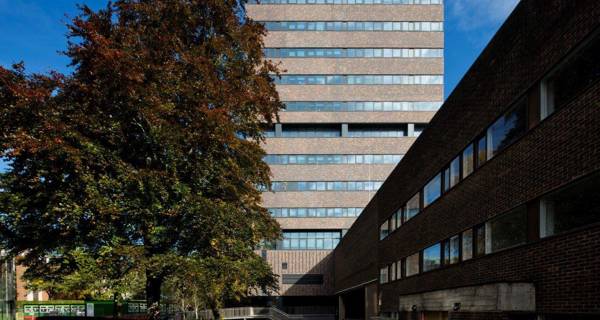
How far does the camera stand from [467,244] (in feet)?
48.1

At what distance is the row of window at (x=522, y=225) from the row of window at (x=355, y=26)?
44.8 meters

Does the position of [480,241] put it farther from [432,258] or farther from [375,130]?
[375,130]

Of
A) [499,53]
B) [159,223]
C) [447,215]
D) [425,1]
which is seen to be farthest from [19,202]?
[425,1]

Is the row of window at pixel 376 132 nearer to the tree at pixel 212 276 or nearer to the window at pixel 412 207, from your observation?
the window at pixel 412 207

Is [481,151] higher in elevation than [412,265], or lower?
higher

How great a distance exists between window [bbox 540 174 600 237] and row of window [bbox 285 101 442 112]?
160 feet

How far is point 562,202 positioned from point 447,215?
301 inches

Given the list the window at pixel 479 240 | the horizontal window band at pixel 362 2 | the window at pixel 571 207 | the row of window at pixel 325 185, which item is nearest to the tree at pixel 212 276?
the window at pixel 479 240

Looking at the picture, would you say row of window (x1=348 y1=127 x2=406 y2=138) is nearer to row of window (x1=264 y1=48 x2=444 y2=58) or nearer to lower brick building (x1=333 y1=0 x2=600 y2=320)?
row of window (x1=264 y1=48 x2=444 y2=58)

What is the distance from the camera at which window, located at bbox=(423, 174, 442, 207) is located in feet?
59.5

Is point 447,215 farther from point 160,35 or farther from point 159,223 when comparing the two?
point 160,35

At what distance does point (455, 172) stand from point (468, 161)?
1313 millimetres

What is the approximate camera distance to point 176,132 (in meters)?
17.3

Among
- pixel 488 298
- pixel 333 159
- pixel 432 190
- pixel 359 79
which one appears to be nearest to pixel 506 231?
pixel 488 298
